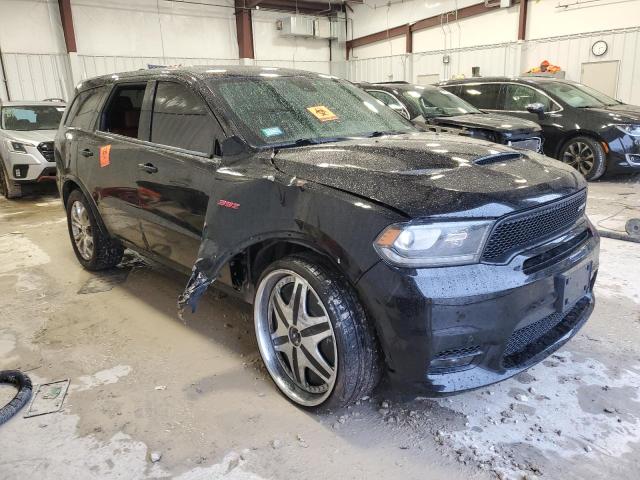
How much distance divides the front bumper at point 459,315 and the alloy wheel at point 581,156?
6125 mm

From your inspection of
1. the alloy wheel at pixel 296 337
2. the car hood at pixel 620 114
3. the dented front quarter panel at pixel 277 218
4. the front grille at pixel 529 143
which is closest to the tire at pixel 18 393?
the dented front quarter panel at pixel 277 218

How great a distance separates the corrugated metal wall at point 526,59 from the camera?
1027cm

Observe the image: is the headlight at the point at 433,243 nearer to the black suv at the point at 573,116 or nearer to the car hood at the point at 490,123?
the car hood at the point at 490,123

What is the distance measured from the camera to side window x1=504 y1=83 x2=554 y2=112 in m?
7.84

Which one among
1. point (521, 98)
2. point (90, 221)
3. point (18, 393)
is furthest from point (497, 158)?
point (521, 98)

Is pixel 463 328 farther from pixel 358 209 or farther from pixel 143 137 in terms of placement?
pixel 143 137

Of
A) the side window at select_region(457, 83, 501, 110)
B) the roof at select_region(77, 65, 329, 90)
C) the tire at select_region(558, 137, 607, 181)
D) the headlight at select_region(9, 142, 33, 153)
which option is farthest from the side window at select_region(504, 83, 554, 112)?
the headlight at select_region(9, 142, 33, 153)

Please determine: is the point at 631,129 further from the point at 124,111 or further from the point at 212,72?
the point at 124,111

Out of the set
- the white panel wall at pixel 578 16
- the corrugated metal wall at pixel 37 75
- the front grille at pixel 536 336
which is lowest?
the front grille at pixel 536 336

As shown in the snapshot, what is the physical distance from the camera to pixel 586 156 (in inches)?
290

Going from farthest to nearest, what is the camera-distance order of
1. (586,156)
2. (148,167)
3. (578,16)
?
(578,16), (586,156), (148,167)

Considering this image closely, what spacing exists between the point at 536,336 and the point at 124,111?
9.99 feet

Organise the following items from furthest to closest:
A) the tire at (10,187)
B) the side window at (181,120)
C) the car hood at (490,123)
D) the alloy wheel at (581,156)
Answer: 1. the tire at (10,187)
2. the alloy wheel at (581,156)
3. the car hood at (490,123)
4. the side window at (181,120)

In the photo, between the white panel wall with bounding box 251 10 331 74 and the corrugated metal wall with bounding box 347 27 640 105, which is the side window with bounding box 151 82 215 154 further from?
the white panel wall with bounding box 251 10 331 74
